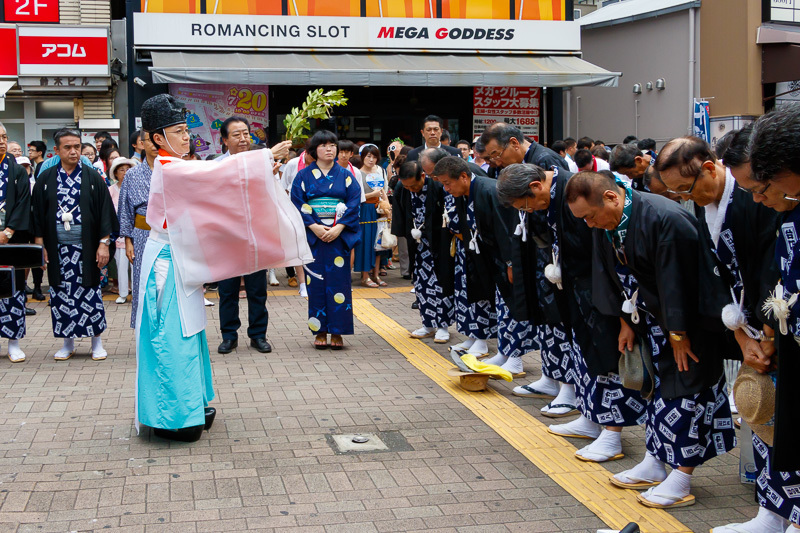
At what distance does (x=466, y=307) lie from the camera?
287 inches

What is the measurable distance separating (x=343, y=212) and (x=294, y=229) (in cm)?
253

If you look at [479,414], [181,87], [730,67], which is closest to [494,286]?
[479,414]

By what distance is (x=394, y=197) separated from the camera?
931cm

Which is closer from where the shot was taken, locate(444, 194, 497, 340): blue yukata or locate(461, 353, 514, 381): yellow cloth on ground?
locate(461, 353, 514, 381): yellow cloth on ground

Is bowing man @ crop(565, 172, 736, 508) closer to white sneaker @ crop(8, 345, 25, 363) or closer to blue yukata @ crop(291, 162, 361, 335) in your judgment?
blue yukata @ crop(291, 162, 361, 335)

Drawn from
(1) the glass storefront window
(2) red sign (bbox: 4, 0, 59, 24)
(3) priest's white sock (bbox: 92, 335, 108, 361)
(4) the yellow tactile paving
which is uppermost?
(2) red sign (bbox: 4, 0, 59, 24)

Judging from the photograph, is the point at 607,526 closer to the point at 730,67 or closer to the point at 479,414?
the point at 479,414

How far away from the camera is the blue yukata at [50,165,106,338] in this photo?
286 inches

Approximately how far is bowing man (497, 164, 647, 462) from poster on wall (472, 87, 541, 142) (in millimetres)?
11883

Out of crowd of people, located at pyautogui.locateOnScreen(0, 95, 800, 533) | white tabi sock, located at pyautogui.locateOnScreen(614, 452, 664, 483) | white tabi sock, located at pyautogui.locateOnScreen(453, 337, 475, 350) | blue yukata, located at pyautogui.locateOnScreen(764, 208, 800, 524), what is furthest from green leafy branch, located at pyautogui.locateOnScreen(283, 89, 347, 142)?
blue yukata, located at pyautogui.locateOnScreen(764, 208, 800, 524)

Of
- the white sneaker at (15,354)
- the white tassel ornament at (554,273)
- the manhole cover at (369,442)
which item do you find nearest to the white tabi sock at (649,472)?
the white tassel ornament at (554,273)

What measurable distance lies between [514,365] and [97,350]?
347cm

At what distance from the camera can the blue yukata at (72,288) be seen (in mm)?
7270

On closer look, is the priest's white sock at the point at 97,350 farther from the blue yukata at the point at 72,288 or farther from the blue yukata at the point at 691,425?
the blue yukata at the point at 691,425
